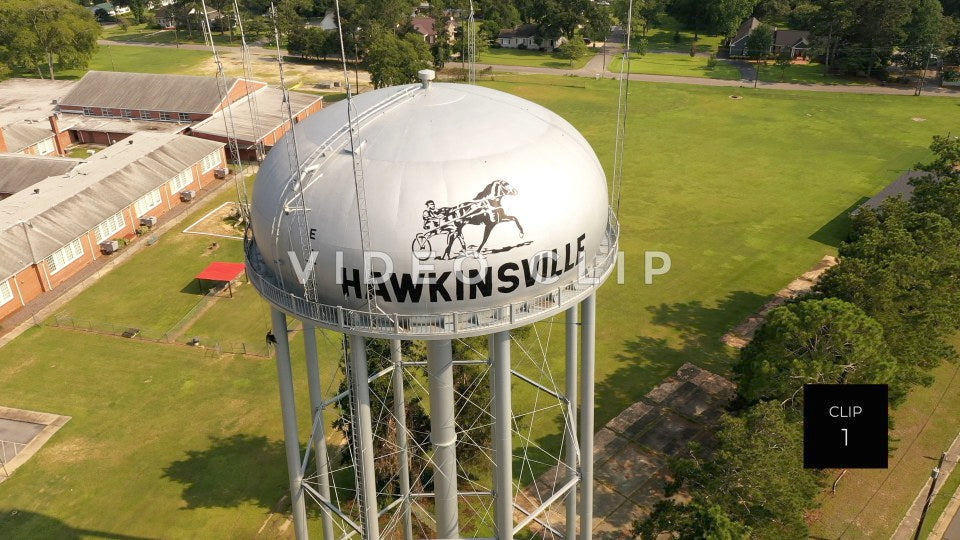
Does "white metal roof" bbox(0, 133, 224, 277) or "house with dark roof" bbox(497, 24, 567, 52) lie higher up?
"house with dark roof" bbox(497, 24, 567, 52)

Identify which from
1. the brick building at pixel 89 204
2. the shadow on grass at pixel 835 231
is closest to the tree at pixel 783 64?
the shadow on grass at pixel 835 231

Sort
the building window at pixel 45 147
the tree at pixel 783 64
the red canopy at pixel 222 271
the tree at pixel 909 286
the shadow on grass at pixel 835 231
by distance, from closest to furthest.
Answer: the tree at pixel 909 286 → the red canopy at pixel 222 271 → the shadow on grass at pixel 835 231 → the building window at pixel 45 147 → the tree at pixel 783 64

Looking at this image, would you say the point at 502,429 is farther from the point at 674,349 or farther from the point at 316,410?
the point at 674,349

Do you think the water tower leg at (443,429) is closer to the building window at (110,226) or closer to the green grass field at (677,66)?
the building window at (110,226)

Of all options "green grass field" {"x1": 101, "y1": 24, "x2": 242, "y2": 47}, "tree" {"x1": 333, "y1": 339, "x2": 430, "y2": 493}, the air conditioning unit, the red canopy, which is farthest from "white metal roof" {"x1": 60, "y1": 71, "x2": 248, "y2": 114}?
"tree" {"x1": 333, "y1": 339, "x2": 430, "y2": 493}

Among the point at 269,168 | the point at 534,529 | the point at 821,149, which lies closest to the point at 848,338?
the point at 534,529

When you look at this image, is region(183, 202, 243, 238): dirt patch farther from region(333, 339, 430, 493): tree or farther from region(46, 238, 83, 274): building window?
region(333, 339, 430, 493): tree
